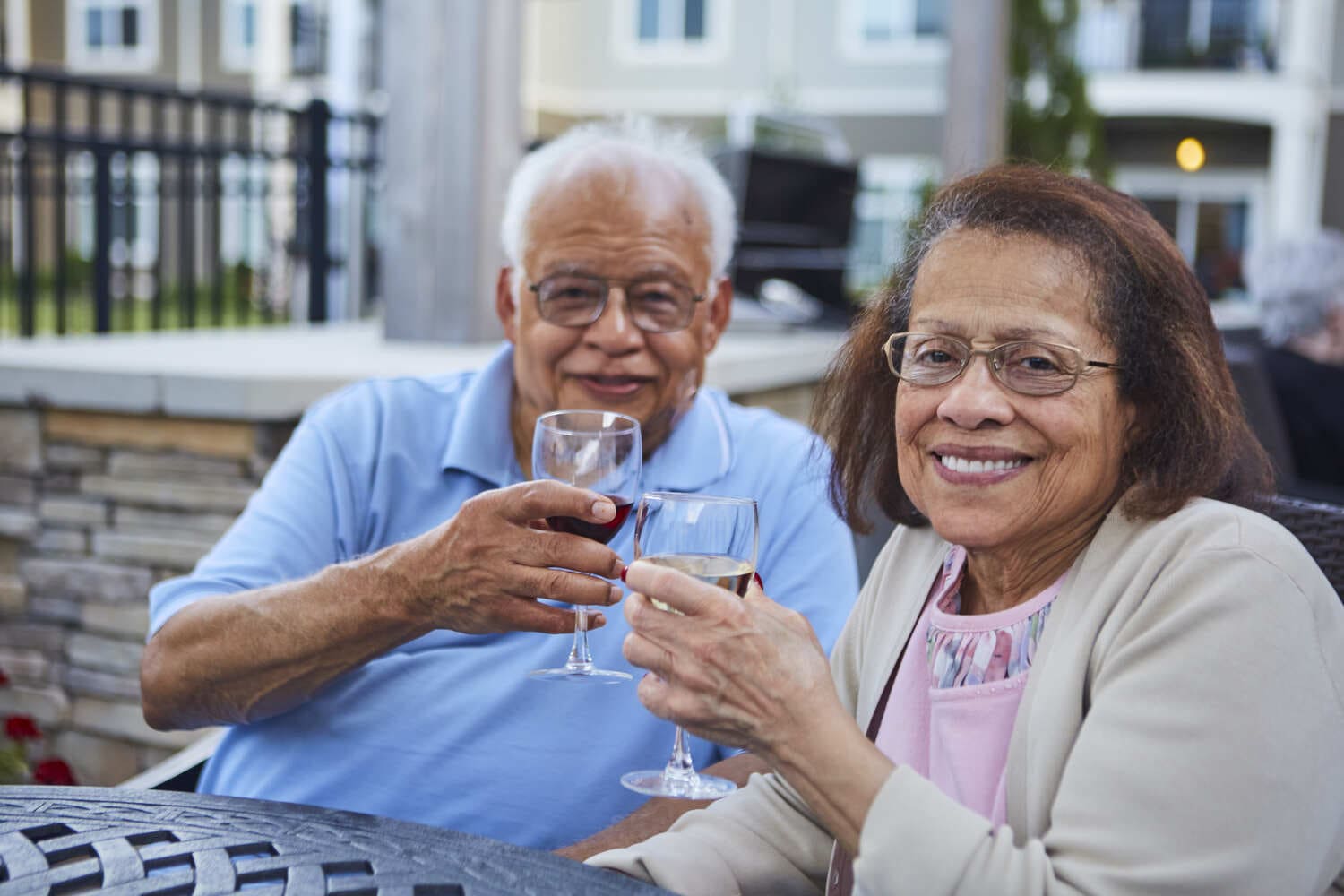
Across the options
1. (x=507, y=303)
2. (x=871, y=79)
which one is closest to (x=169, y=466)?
(x=507, y=303)

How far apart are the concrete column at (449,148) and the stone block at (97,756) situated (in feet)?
5.27

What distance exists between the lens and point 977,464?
5.19 ft

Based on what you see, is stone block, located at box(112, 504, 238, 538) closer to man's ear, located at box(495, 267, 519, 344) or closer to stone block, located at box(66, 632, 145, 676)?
stone block, located at box(66, 632, 145, 676)

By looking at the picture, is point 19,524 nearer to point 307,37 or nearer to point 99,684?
point 99,684

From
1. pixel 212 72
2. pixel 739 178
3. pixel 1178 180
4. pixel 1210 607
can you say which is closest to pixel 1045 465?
pixel 1210 607

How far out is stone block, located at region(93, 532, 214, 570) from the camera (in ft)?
11.3

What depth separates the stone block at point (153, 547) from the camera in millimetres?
3445

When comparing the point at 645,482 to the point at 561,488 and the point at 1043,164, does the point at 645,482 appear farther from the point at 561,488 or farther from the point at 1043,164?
the point at 1043,164

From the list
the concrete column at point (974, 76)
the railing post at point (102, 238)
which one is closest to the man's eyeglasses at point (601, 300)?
the railing post at point (102, 238)

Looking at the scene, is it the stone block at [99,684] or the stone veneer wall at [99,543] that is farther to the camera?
the stone block at [99,684]

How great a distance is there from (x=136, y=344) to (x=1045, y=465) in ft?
11.9

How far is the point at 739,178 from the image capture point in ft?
20.8

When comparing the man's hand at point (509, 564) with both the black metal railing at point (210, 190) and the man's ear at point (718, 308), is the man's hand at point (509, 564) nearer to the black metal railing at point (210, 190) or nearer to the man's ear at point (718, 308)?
the man's ear at point (718, 308)

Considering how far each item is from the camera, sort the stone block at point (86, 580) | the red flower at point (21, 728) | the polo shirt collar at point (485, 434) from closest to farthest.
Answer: the polo shirt collar at point (485, 434) → the red flower at point (21, 728) → the stone block at point (86, 580)
